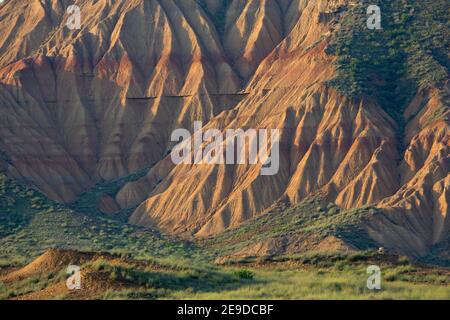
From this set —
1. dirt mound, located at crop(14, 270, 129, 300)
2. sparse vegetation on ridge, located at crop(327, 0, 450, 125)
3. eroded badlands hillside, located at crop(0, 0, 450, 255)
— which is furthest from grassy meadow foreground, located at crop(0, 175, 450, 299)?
sparse vegetation on ridge, located at crop(327, 0, 450, 125)

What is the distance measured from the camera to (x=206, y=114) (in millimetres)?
103625

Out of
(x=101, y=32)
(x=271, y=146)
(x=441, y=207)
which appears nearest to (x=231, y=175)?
(x=271, y=146)

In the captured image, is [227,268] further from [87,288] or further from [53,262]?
[87,288]

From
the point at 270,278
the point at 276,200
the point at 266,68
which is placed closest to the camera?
the point at 270,278

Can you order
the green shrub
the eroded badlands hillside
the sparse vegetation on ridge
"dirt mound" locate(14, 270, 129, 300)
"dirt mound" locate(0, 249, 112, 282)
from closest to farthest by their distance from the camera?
1. "dirt mound" locate(14, 270, 129, 300)
2. the green shrub
3. "dirt mound" locate(0, 249, 112, 282)
4. the eroded badlands hillside
5. the sparse vegetation on ridge

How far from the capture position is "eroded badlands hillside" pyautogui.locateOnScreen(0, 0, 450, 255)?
86812 mm

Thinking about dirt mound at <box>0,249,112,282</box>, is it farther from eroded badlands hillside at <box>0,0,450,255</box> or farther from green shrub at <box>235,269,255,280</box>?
eroded badlands hillside at <box>0,0,450,255</box>

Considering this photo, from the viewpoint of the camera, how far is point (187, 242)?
85438 millimetres

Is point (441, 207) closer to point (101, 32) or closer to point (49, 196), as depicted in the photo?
point (49, 196)

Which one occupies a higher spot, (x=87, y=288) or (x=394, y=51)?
(x=394, y=51)

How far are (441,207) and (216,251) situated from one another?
15.5 m

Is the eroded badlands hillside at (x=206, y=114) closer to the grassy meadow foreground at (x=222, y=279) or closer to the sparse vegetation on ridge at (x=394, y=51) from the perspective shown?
the sparse vegetation on ridge at (x=394, y=51)

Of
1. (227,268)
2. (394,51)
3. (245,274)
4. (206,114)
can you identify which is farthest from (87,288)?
(206,114)

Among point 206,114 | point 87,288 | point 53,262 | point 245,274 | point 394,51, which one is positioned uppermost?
point 394,51
